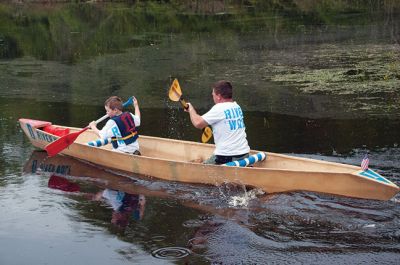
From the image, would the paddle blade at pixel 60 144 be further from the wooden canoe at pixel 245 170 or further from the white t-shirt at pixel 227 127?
the white t-shirt at pixel 227 127

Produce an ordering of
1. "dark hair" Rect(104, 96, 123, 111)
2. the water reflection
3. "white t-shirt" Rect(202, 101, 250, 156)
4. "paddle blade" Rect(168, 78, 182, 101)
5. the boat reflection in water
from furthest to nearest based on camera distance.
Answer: "dark hair" Rect(104, 96, 123, 111), "paddle blade" Rect(168, 78, 182, 101), "white t-shirt" Rect(202, 101, 250, 156), the boat reflection in water, the water reflection

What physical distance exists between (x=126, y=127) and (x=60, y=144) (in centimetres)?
116

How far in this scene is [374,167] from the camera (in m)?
7.32

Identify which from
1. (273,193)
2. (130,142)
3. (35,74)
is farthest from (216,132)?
(35,74)

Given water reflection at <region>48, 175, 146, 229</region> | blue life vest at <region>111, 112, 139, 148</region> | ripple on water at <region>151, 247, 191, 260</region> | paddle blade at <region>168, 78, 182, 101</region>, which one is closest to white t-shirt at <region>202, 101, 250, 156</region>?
paddle blade at <region>168, 78, 182, 101</region>

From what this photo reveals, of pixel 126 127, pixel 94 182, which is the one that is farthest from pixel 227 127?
pixel 94 182

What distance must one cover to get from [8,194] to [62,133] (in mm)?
2167

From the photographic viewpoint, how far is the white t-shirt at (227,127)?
6.68 metres

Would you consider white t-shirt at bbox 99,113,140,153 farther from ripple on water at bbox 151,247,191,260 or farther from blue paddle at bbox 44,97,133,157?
ripple on water at bbox 151,247,191,260

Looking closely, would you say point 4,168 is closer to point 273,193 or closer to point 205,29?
point 273,193

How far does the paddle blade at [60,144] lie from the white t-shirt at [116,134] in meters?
0.59

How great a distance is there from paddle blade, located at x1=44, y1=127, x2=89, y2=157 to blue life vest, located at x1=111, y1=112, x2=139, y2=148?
0.72 meters

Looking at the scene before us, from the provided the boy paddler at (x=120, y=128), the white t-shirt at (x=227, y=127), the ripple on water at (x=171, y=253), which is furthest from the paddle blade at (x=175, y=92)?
the ripple on water at (x=171, y=253)

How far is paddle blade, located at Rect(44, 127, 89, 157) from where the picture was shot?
8383mm
